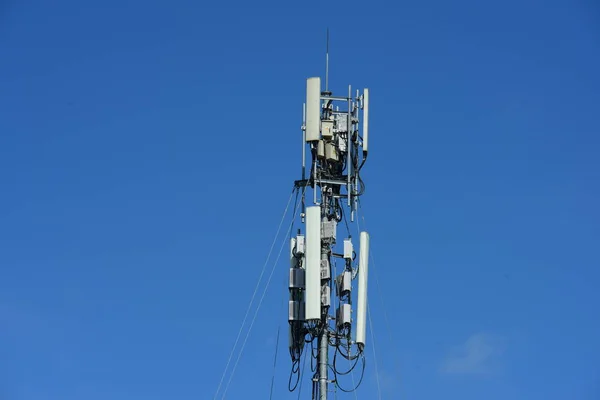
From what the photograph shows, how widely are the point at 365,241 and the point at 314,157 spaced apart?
162 inches

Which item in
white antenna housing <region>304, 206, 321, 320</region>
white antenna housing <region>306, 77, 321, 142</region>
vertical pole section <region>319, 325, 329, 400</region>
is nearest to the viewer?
white antenna housing <region>304, 206, 321, 320</region>

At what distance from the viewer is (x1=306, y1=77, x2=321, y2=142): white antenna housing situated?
67250 millimetres

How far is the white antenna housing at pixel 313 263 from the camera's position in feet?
214

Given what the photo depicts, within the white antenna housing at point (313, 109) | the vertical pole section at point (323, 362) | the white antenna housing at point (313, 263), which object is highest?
the white antenna housing at point (313, 109)

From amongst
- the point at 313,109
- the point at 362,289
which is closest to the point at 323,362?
the point at 362,289

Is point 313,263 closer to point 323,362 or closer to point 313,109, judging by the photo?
point 323,362

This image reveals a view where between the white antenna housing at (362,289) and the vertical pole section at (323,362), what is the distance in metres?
1.31

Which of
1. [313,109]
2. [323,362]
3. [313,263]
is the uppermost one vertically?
[313,109]

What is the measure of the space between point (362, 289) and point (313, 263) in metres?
3.12

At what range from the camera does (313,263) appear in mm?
65750

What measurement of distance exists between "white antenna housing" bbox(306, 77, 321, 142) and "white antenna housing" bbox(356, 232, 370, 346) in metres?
4.88

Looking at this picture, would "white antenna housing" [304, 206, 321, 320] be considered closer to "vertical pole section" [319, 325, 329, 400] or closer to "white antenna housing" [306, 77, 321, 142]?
"vertical pole section" [319, 325, 329, 400]

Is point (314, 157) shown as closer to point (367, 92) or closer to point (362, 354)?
point (367, 92)

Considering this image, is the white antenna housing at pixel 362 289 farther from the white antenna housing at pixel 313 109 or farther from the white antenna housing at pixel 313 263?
the white antenna housing at pixel 313 109
